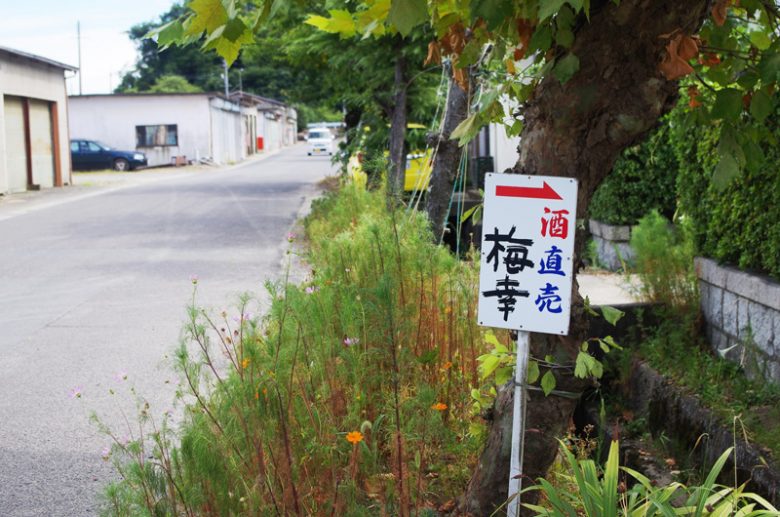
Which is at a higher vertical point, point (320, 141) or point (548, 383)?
point (320, 141)

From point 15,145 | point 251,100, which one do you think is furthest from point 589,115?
point 251,100

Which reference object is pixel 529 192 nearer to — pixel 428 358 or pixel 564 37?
pixel 564 37

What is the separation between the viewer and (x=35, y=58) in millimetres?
27234

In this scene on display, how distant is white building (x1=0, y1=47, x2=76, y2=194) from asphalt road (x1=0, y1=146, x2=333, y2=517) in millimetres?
5322

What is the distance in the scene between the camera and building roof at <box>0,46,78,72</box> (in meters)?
25.3

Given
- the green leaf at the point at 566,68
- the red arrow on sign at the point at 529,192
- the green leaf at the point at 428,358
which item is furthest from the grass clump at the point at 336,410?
the green leaf at the point at 566,68

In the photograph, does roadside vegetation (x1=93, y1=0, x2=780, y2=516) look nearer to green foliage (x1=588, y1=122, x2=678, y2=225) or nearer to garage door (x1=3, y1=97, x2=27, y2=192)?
green foliage (x1=588, y1=122, x2=678, y2=225)

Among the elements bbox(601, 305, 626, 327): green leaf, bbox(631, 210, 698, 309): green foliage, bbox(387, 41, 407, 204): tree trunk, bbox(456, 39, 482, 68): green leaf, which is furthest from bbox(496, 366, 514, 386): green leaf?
bbox(387, 41, 407, 204): tree trunk

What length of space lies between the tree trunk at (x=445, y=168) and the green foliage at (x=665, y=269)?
185 centimetres

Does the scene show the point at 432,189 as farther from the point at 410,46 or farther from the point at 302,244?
the point at 302,244

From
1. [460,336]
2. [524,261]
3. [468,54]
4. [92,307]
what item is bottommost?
[92,307]

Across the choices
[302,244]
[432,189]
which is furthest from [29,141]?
[432,189]

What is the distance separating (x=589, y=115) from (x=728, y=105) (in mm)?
512

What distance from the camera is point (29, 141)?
27500 millimetres
